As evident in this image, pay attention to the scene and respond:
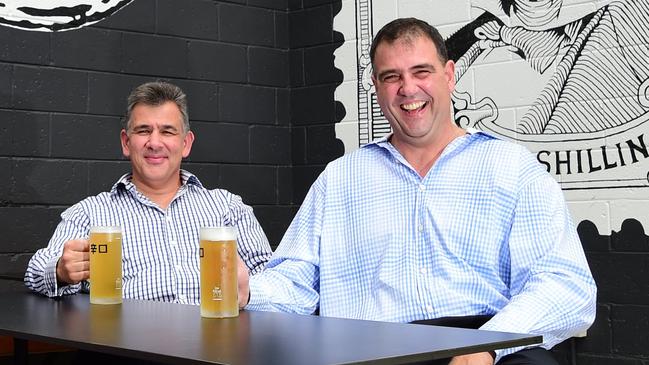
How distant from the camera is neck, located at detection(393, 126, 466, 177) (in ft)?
8.13

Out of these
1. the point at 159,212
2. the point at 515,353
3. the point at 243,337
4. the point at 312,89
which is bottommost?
the point at 515,353

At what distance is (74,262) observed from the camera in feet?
7.57

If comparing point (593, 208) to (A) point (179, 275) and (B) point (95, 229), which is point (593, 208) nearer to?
(A) point (179, 275)

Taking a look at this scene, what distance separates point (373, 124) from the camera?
372 centimetres

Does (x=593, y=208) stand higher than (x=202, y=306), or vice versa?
(x=593, y=208)

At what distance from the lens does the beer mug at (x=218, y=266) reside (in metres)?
1.69

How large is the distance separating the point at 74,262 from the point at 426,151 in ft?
3.11

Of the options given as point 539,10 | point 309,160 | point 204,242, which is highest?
point 539,10

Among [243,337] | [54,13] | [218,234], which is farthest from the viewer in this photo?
[54,13]

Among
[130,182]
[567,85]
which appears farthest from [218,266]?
[567,85]

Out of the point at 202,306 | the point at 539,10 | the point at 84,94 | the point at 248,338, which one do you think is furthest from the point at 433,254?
the point at 84,94

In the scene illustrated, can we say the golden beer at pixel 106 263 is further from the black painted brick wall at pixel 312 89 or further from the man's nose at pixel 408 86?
the black painted brick wall at pixel 312 89

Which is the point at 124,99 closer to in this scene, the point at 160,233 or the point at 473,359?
the point at 160,233

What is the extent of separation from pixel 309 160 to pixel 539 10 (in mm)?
1207
